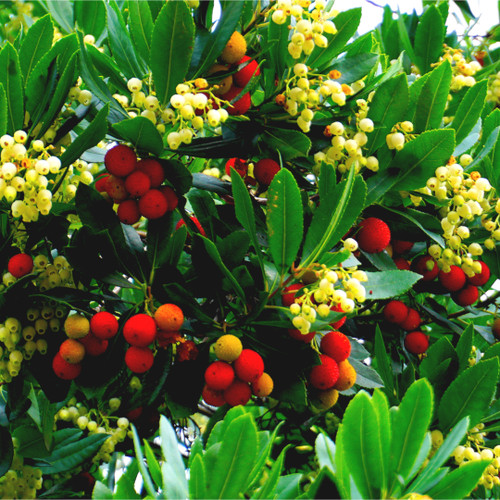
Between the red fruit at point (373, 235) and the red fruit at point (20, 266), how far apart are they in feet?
3.10

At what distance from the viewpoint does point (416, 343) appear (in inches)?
88.0

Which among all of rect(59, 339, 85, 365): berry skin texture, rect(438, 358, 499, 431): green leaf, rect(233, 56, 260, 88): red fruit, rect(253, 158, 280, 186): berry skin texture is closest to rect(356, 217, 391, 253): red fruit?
rect(253, 158, 280, 186): berry skin texture

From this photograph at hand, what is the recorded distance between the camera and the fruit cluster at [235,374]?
156 cm

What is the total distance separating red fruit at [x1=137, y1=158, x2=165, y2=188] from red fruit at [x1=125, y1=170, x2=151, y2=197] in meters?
0.02

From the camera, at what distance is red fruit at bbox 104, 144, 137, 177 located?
63.9 inches

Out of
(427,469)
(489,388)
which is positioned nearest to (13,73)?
(427,469)

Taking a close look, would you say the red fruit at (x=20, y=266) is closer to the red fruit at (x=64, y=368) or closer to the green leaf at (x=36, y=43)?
the red fruit at (x=64, y=368)

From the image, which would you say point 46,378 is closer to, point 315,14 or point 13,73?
point 13,73

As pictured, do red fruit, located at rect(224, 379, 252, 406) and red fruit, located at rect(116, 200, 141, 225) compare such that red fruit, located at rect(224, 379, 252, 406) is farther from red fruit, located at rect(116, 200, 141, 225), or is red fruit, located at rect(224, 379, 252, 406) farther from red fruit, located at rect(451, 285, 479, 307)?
red fruit, located at rect(451, 285, 479, 307)

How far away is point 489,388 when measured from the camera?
166cm

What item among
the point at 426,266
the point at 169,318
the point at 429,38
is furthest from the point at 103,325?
the point at 429,38

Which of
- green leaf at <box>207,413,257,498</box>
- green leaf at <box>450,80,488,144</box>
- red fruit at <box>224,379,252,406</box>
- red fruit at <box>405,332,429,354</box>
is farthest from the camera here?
red fruit at <box>405,332,429,354</box>

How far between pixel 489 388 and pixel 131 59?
1.35 meters

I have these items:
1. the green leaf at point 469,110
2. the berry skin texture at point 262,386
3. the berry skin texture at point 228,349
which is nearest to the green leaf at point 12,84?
the berry skin texture at point 228,349
